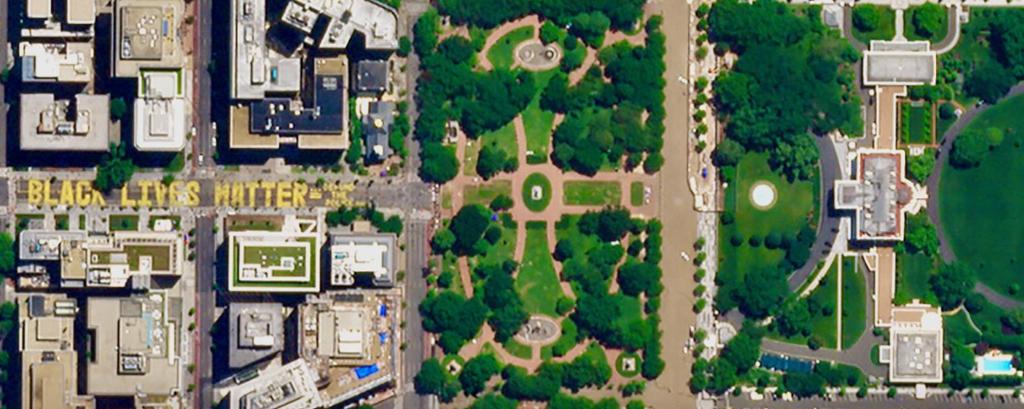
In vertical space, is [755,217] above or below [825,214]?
below

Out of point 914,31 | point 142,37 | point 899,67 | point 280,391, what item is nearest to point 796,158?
point 899,67

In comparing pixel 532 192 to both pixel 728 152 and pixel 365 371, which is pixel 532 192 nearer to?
pixel 728 152

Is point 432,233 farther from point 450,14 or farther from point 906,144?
point 906,144

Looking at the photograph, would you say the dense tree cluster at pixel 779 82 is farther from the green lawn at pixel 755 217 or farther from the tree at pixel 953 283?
the tree at pixel 953 283

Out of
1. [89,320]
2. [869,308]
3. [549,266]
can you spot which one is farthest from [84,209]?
[869,308]

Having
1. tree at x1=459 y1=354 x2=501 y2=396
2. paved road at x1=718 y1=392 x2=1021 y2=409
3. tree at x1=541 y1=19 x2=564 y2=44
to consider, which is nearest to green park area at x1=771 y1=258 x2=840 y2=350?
paved road at x1=718 y1=392 x2=1021 y2=409

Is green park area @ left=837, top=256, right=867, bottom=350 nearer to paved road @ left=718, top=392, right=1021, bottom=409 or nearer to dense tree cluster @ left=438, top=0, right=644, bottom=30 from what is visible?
paved road @ left=718, top=392, right=1021, bottom=409
